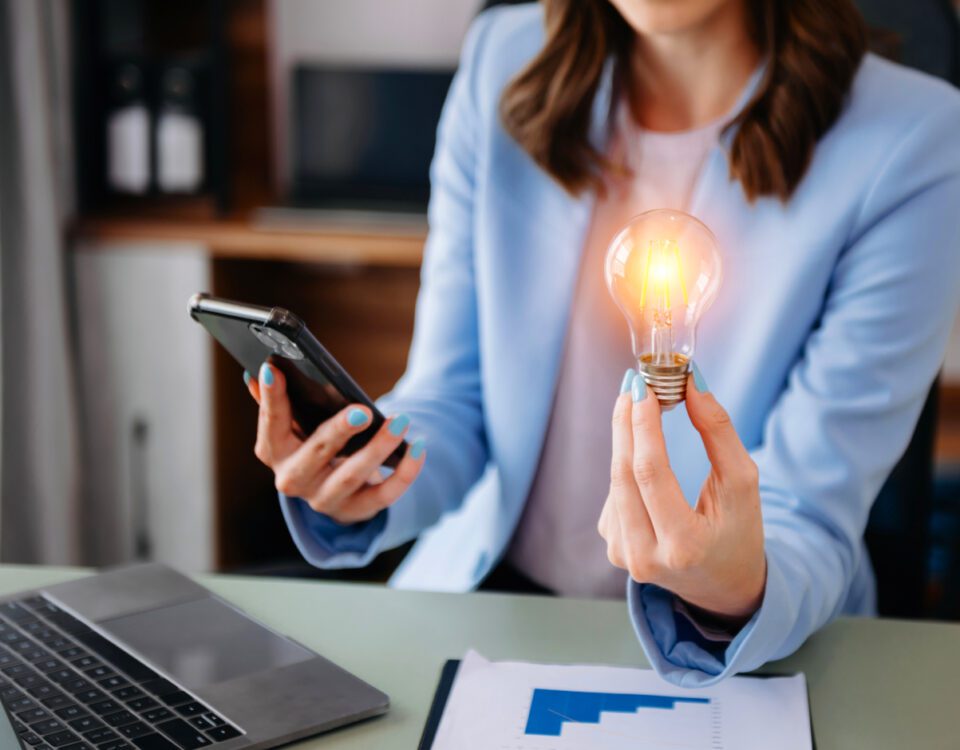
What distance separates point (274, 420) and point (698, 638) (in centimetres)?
34

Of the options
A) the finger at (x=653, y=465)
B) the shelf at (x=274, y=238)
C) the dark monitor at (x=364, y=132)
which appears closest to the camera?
the finger at (x=653, y=465)

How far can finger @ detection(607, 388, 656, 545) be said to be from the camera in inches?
25.6

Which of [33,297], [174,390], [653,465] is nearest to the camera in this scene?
[653,465]

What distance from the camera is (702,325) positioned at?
105 cm

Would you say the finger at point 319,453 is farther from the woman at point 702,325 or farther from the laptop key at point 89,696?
the laptop key at point 89,696

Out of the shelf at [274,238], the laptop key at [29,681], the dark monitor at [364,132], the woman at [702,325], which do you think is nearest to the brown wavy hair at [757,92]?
the woman at [702,325]

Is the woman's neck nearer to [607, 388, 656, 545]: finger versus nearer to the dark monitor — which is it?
[607, 388, 656, 545]: finger

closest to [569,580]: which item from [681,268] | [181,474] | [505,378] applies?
[505,378]

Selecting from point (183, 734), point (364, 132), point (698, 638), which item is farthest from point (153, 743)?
point (364, 132)

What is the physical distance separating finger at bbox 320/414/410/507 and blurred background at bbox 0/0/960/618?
3.94 feet

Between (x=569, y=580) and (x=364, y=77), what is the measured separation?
1426mm

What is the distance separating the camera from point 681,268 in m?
0.72

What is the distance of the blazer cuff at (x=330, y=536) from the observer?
0.91 metres

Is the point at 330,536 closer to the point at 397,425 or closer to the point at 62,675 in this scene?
the point at 397,425
